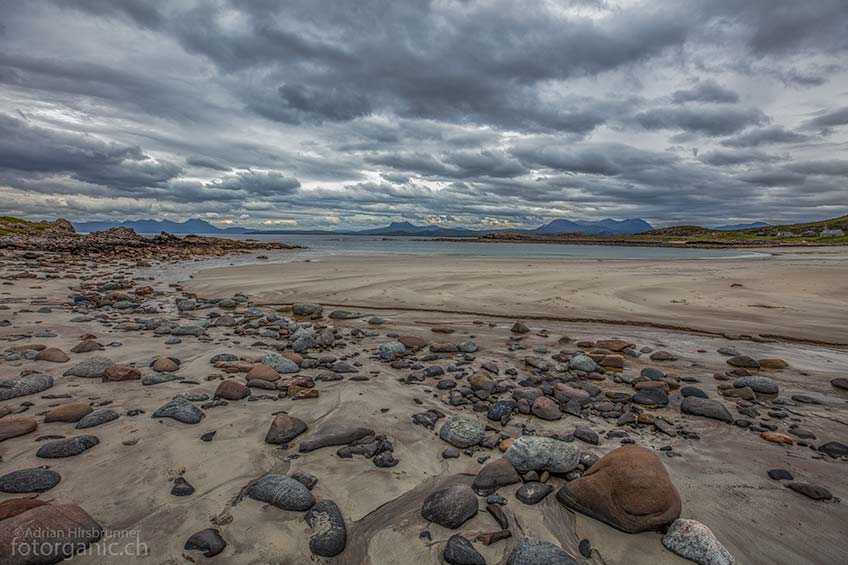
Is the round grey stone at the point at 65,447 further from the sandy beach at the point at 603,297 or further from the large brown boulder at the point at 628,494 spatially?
the sandy beach at the point at 603,297

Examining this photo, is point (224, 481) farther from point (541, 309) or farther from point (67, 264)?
point (67, 264)

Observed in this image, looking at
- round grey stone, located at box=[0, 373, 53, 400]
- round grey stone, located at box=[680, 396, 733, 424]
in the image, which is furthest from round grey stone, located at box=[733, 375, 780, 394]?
round grey stone, located at box=[0, 373, 53, 400]

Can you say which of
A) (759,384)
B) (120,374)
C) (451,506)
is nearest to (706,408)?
(759,384)

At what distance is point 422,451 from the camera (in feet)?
13.5

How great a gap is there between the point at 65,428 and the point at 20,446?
0.42 meters

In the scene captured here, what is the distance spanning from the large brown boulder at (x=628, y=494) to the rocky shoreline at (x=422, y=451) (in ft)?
0.05

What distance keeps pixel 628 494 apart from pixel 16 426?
5.92 metres

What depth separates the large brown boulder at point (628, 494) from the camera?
9.81 feet

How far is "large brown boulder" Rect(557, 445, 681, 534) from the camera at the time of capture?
299 cm

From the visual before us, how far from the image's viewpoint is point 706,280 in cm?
1772

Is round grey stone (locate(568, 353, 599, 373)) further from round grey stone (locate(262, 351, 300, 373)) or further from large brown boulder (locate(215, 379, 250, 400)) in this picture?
large brown boulder (locate(215, 379, 250, 400))

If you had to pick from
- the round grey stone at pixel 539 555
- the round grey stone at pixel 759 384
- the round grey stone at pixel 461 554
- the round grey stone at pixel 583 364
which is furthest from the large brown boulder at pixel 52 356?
the round grey stone at pixel 759 384

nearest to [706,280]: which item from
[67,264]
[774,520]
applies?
[774,520]

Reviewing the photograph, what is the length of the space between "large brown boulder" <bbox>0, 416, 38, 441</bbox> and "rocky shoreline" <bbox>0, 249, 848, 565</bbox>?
0.02m
